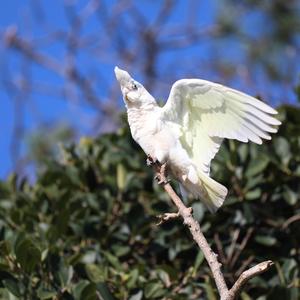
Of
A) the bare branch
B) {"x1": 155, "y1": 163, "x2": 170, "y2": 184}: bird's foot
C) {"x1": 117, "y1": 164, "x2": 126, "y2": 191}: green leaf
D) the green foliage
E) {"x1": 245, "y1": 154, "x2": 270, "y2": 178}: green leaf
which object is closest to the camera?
the bare branch

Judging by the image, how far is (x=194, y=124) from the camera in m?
2.56

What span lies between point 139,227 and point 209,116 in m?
0.64

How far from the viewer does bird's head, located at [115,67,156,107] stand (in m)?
2.39

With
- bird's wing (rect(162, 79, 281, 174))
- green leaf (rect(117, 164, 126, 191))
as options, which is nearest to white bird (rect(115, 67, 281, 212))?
bird's wing (rect(162, 79, 281, 174))

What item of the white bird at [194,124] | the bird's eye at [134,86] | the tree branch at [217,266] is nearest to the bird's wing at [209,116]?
the white bird at [194,124]

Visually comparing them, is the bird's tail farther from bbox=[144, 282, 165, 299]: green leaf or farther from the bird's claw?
bbox=[144, 282, 165, 299]: green leaf

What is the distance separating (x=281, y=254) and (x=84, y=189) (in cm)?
77

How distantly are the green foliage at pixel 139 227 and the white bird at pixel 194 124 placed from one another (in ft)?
1.16

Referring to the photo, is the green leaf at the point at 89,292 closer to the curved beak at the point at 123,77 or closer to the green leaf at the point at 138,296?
the green leaf at the point at 138,296

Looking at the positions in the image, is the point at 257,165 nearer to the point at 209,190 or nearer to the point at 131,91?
the point at 209,190

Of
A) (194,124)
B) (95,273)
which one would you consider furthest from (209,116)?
(95,273)

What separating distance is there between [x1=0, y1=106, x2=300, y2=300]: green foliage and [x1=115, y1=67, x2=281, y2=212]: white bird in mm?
353

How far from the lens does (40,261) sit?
2.60 meters

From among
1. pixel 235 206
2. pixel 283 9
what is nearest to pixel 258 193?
pixel 235 206
